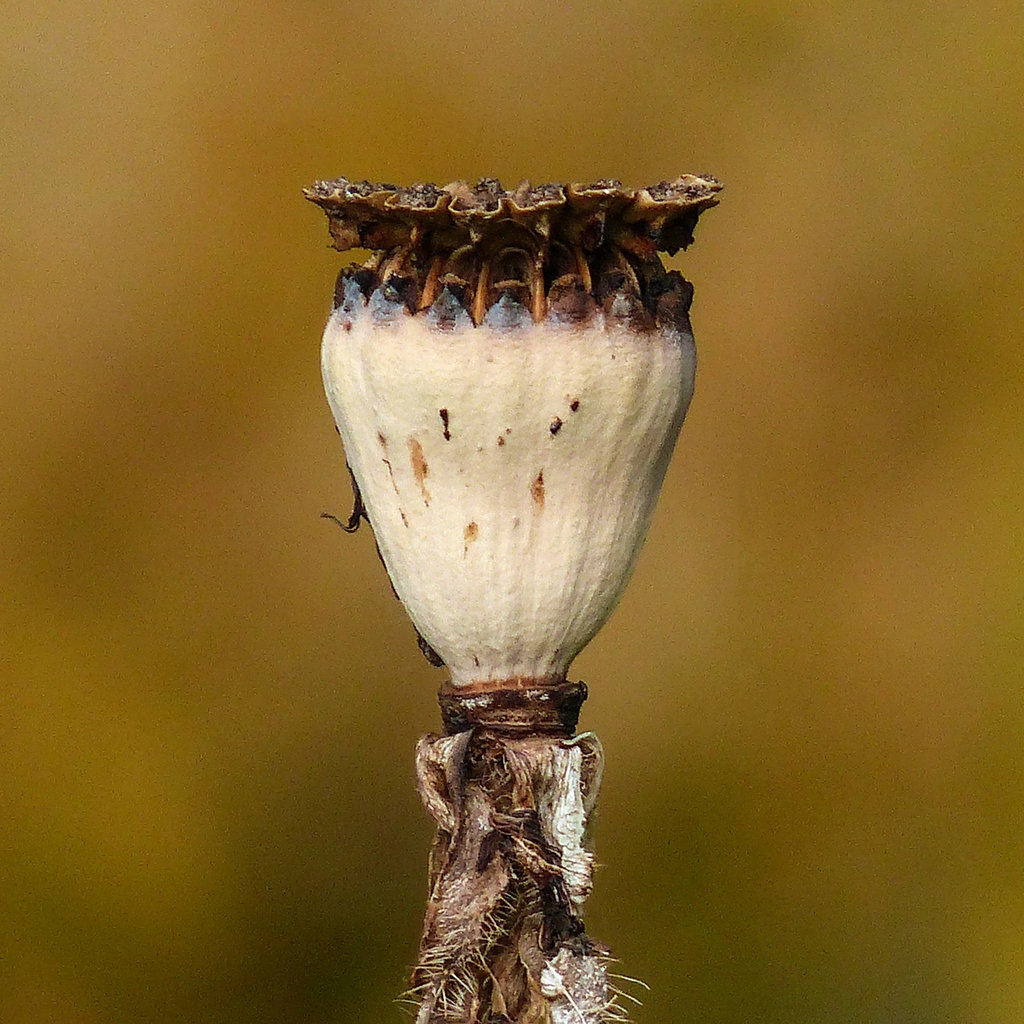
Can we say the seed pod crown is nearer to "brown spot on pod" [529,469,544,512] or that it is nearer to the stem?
"brown spot on pod" [529,469,544,512]

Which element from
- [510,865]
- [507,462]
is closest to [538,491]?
[507,462]

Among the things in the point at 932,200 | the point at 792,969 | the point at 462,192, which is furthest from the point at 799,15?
the point at 792,969

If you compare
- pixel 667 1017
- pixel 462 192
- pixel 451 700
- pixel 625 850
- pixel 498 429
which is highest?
pixel 462 192

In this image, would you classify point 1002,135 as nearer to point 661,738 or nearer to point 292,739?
point 661,738

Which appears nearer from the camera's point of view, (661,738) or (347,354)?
(347,354)

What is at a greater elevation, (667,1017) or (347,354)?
(347,354)

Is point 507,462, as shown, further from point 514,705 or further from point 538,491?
point 514,705

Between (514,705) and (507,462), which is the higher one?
(507,462)
